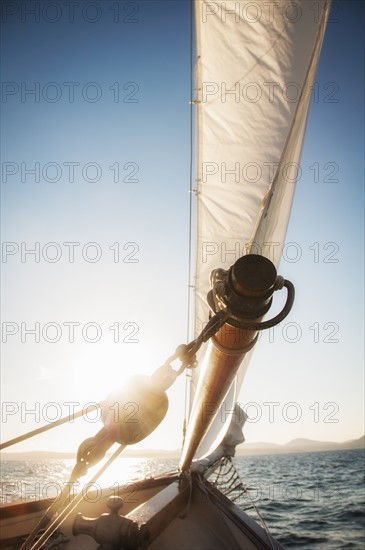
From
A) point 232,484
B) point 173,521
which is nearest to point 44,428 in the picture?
point 173,521

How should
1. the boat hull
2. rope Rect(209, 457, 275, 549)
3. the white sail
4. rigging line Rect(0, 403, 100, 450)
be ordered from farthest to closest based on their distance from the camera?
rope Rect(209, 457, 275, 549)
the boat hull
the white sail
rigging line Rect(0, 403, 100, 450)

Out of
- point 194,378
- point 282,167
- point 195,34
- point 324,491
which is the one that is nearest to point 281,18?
point 195,34

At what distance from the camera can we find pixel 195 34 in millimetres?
3900

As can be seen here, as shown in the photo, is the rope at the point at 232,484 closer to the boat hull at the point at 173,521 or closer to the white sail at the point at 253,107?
the boat hull at the point at 173,521

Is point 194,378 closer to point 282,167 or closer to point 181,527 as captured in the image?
point 181,527

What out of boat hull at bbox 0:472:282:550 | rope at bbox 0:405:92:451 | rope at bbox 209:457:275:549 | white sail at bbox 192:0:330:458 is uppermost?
white sail at bbox 192:0:330:458

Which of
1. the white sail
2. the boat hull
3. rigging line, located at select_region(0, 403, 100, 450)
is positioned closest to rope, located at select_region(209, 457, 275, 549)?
the boat hull

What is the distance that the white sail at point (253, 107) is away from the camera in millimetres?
3049

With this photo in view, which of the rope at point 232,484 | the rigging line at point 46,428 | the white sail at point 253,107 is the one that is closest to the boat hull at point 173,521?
the rope at point 232,484

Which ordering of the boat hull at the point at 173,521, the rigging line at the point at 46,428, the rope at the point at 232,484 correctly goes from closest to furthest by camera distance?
1. the rigging line at the point at 46,428
2. the boat hull at the point at 173,521
3. the rope at the point at 232,484

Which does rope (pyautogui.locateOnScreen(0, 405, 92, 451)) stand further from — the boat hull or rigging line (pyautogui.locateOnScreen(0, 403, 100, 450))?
the boat hull

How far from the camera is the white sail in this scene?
3.05m

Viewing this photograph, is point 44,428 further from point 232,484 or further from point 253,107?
point 232,484

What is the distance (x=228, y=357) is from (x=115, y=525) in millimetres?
1797
